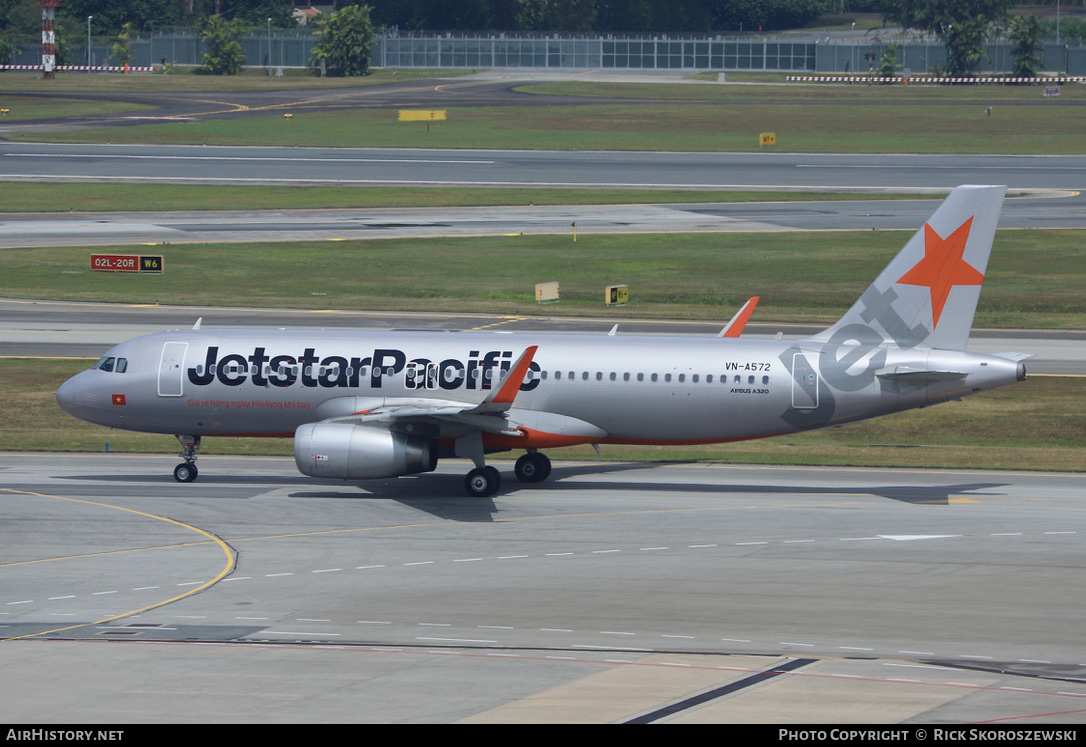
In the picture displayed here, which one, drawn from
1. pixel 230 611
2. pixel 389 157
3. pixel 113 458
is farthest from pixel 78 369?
pixel 389 157

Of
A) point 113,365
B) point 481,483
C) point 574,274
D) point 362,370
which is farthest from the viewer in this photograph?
point 574,274

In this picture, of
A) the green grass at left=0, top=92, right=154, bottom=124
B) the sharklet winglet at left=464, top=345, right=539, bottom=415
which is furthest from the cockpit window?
the green grass at left=0, top=92, right=154, bottom=124

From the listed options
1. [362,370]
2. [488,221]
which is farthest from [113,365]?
[488,221]

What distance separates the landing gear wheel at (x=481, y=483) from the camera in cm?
4109

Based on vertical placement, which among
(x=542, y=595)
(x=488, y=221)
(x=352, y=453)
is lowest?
(x=542, y=595)

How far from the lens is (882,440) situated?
50.6 meters

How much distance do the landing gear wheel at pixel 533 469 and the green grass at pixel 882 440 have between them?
15.0 ft

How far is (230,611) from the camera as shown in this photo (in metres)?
29.6

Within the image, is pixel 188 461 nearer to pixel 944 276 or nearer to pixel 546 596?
pixel 546 596

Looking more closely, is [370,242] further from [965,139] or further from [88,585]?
[965,139]

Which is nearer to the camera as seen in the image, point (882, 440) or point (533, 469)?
point (533, 469)

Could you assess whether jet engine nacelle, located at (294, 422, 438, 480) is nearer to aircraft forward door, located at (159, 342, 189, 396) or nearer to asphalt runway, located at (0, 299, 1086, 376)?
aircraft forward door, located at (159, 342, 189, 396)

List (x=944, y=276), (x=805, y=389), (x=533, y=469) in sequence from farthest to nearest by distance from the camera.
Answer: (x=533, y=469) → (x=805, y=389) → (x=944, y=276)

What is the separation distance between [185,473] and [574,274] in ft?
147
